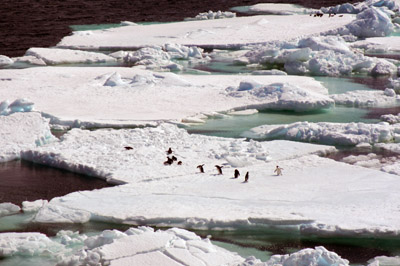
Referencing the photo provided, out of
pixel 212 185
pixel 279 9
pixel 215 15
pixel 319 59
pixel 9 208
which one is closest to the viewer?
pixel 9 208

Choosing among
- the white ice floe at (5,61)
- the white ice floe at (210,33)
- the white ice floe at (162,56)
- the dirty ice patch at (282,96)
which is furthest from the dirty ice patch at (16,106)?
the white ice floe at (210,33)

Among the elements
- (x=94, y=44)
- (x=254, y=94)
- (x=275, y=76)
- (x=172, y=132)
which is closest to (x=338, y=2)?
(x=94, y=44)

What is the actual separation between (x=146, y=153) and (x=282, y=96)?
3.13 meters

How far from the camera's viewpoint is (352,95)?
1144 cm

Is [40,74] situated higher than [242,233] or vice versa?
[242,233]

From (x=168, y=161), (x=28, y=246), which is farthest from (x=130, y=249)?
(x=168, y=161)

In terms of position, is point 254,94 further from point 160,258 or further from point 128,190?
point 160,258

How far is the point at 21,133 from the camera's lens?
883 cm

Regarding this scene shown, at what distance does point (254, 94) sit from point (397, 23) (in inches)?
416

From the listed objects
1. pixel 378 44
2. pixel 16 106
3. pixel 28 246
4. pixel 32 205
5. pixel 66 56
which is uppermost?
pixel 28 246

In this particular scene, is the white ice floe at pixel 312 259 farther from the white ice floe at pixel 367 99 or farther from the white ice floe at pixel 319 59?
the white ice floe at pixel 319 59

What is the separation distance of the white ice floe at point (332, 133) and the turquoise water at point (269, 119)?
1.31 feet

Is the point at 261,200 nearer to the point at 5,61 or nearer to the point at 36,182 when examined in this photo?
the point at 36,182

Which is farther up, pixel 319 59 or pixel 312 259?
pixel 312 259
